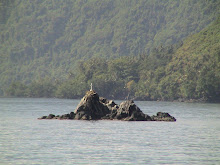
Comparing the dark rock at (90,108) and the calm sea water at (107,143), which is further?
the dark rock at (90,108)

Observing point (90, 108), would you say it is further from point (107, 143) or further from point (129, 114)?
point (107, 143)

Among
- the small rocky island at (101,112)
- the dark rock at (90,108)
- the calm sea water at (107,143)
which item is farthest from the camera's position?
the small rocky island at (101,112)

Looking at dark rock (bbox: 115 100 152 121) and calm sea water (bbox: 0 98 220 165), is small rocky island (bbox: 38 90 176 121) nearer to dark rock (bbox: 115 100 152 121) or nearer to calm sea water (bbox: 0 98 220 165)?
dark rock (bbox: 115 100 152 121)

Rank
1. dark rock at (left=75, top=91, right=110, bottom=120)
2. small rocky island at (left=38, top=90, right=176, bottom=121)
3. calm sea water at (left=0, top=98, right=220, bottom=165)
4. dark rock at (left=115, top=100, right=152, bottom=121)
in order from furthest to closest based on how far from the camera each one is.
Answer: dark rock at (left=115, top=100, right=152, bottom=121)
small rocky island at (left=38, top=90, right=176, bottom=121)
dark rock at (left=75, top=91, right=110, bottom=120)
calm sea water at (left=0, top=98, right=220, bottom=165)

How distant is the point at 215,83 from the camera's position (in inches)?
5827

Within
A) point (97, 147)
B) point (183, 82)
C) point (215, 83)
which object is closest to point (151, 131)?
point (97, 147)

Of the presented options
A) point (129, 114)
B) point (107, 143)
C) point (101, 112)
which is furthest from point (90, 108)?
point (107, 143)

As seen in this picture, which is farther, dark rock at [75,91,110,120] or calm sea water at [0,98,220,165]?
dark rock at [75,91,110,120]

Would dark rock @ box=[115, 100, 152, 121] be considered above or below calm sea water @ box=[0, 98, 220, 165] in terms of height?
above

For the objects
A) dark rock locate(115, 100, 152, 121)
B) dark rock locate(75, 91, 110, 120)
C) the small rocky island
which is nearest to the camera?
dark rock locate(75, 91, 110, 120)

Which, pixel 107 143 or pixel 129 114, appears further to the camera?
pixel 129 114

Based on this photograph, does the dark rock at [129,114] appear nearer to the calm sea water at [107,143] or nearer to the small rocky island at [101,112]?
the small rocky island at [101,112]

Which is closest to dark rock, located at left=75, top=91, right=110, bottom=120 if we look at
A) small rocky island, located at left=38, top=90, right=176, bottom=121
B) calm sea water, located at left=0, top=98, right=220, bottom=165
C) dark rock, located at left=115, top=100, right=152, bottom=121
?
small rocky island, located at left=38, top=90, right=176, bottom=121

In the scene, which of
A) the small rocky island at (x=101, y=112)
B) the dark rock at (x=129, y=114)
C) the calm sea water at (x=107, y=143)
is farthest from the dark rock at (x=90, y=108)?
the calm sea water at (x=107, y=143)
